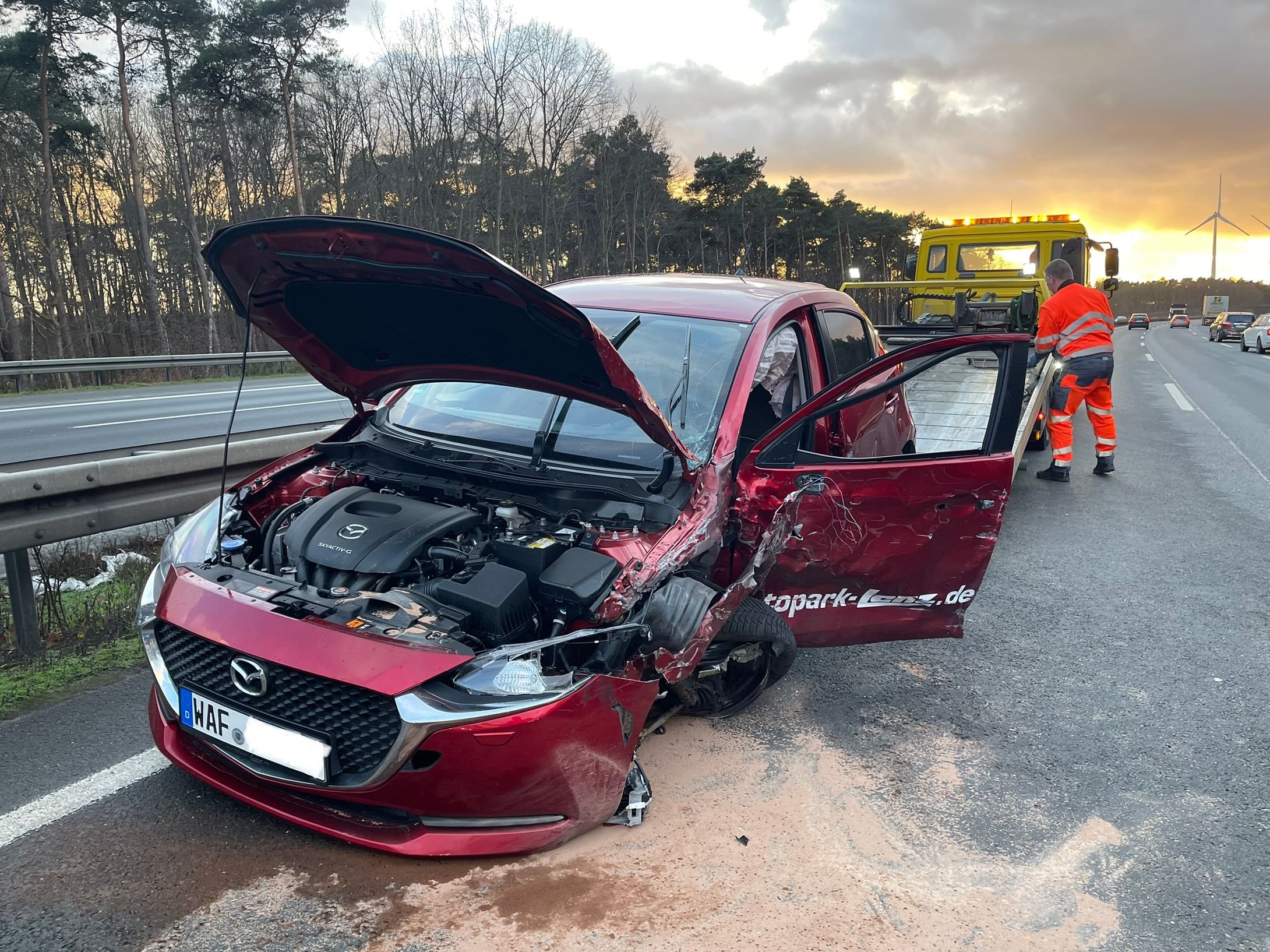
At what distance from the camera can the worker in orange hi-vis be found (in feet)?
27.1

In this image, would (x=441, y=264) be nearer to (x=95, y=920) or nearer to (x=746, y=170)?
(x=95, y=920)

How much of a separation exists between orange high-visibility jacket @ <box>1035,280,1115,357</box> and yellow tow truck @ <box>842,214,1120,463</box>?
148cm

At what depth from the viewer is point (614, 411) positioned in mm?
3201

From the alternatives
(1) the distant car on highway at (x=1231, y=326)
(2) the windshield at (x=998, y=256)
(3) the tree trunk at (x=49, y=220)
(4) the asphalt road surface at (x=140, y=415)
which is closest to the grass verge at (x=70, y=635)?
(4) the asphalt road surface at (x=140, y=415)

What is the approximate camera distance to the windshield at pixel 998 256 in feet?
41.0

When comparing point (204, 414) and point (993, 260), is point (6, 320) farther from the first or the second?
point (993, 260)

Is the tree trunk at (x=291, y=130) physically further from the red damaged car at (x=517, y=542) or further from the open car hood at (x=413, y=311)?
the red damaged car at (x=517, y=542)

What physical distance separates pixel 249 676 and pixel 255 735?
17 cm

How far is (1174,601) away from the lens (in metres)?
4.98

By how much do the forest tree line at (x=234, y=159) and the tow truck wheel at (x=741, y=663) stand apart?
1008 inches

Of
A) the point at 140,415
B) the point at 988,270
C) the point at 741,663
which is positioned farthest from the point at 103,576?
the point at 988,270

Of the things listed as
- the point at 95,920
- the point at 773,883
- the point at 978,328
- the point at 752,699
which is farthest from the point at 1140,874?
the point at 978,328

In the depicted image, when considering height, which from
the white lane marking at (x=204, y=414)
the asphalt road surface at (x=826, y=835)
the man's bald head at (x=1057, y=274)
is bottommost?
the asphalt road surface at (x=826, y=835)

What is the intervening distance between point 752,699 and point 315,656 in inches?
71.3
